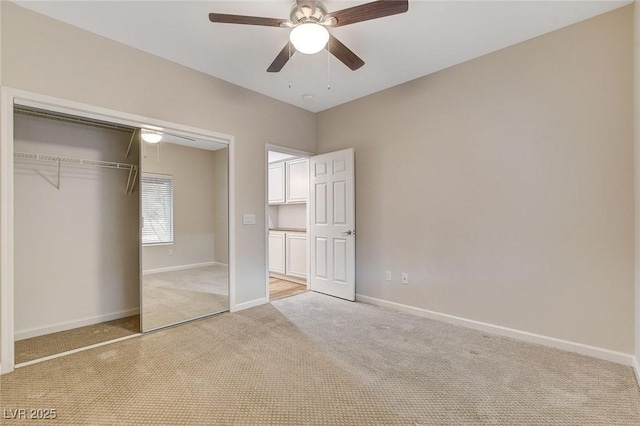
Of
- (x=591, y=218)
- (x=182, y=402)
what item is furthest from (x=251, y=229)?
(x=591, y=218)

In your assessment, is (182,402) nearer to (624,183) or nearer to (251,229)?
(251,229)

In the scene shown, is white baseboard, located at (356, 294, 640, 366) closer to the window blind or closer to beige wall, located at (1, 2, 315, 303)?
beige wall, located at (1, 2, 315, 303)

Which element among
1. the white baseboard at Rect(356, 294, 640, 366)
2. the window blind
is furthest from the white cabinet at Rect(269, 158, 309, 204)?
the white baseboard at Rect(356, 294, 640, 366)

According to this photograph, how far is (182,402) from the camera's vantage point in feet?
5.98

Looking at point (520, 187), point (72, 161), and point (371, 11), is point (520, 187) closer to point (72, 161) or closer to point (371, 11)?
point (371, 11)

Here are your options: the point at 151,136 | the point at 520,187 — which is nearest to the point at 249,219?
the point at 151,136

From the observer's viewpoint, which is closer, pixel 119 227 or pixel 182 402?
pixel 182 402

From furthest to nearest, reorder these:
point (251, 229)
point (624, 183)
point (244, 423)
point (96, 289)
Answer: point (251, 229) < point (96, 289) < point (624, 183) < point (244, 423)

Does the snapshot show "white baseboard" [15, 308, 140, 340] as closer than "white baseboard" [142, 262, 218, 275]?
Yes

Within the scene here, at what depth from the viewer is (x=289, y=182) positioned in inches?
223

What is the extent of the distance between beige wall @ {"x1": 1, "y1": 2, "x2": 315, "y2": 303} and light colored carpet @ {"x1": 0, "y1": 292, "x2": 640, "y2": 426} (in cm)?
125

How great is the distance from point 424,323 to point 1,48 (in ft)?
14.4

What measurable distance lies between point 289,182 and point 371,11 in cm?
396

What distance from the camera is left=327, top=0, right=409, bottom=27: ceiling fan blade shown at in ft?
5.85
